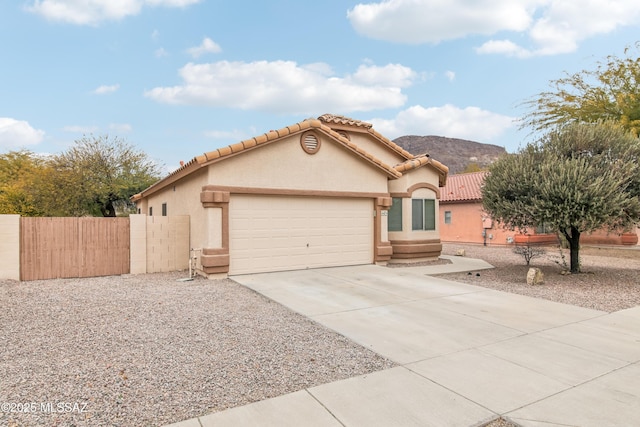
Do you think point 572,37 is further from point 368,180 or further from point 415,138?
point 415,138

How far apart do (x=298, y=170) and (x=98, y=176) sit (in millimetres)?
22982

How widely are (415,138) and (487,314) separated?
109588 mm

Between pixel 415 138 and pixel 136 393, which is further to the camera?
pixel 415 138

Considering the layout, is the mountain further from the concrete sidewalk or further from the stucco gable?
the concrete sidewalk

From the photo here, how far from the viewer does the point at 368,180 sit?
1332 cm

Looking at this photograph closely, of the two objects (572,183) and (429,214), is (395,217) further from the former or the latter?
(572,183)

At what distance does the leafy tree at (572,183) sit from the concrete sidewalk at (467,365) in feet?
10.8

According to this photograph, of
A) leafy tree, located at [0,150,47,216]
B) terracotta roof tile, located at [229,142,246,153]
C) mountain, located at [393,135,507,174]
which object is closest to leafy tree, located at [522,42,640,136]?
terracotta roof tile, located at [229,142,246,153]

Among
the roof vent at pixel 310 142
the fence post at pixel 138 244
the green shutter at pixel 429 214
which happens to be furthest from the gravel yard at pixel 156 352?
the green shutter at pixel 429 214

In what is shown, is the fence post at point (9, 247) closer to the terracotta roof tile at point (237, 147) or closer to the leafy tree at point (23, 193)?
the terracotta roof tile at point (237, 147)

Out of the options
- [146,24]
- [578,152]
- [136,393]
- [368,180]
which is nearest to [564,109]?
[578,152]

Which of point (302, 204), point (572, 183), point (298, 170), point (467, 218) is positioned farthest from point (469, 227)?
point (298, 170)

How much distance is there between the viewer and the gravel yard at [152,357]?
12.0ft

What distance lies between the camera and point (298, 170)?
38.8 ft
